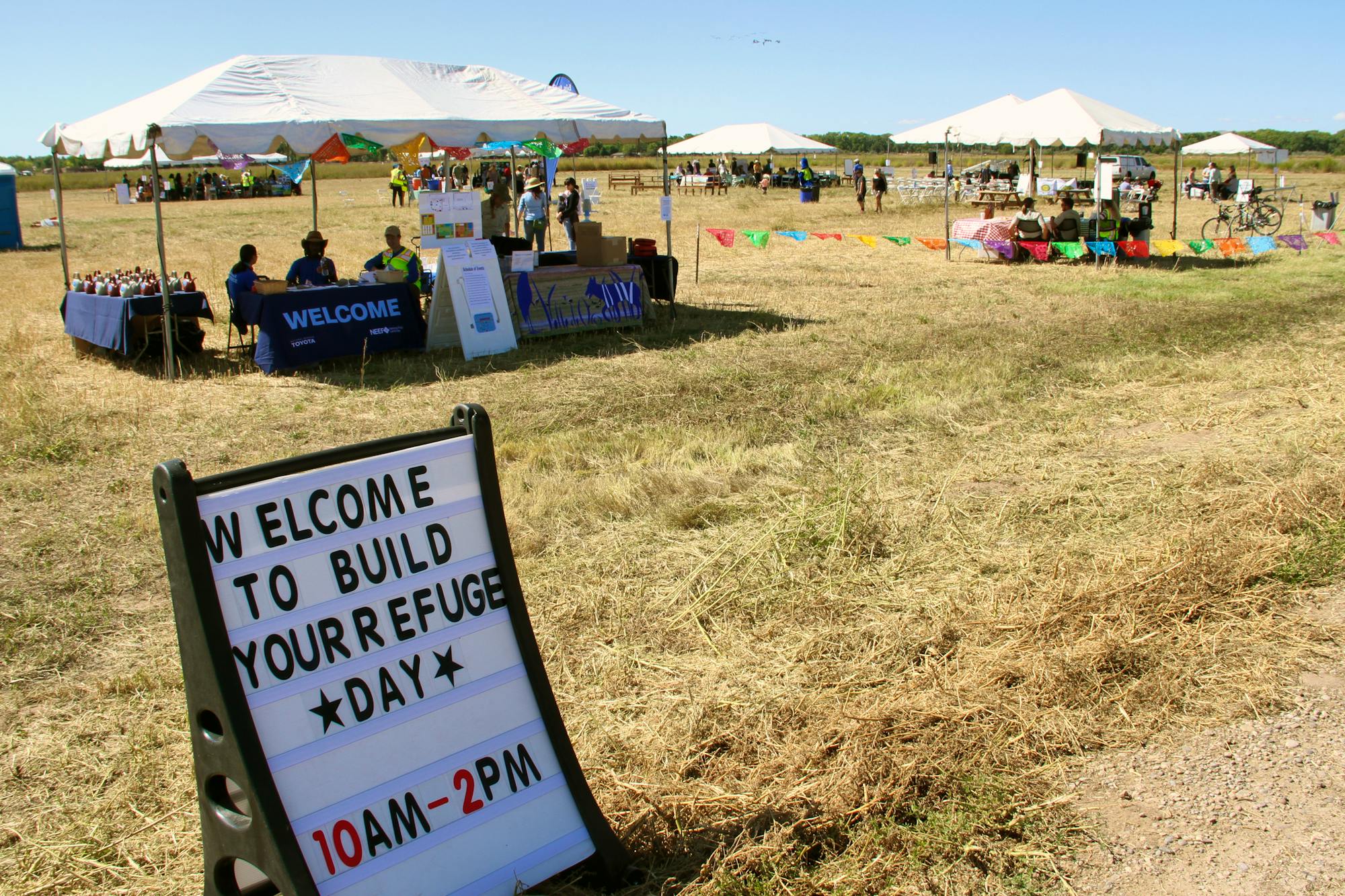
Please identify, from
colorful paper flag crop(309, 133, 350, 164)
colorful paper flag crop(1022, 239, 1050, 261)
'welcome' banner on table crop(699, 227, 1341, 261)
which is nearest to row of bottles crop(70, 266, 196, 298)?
colorful paper flag crop(309, 133, 350, 164)

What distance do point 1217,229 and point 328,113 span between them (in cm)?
2060

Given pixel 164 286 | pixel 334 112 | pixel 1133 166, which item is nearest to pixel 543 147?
pixel 334 112

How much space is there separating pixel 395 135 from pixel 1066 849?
35.4ft

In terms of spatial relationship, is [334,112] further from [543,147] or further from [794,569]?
[794,569]

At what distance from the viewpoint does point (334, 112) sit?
37.2 ft

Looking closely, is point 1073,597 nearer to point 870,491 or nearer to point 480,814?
point 870,491

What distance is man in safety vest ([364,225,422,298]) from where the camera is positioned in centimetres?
1118

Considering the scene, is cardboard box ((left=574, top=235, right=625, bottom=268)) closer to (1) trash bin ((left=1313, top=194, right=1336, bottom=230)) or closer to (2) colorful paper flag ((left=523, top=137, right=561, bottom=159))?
(2) colorful paper flag ((left=523, top=137, right=561, bottom=159))

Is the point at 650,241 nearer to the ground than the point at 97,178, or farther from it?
nearer to the ground

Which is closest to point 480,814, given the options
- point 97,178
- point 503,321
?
point 503,321

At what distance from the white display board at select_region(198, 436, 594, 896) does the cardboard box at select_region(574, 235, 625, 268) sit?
9879mm

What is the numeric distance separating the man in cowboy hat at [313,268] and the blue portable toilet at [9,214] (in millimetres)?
18223

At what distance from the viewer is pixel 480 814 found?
99.8 inches

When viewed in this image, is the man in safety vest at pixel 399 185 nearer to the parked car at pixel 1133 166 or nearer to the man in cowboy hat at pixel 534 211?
the man in cowboy hat at pixel 534 211
